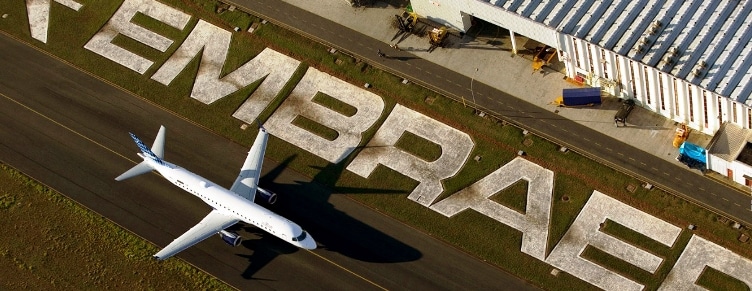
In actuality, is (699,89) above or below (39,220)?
above

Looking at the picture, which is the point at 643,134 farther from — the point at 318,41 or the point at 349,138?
the point at 318,41

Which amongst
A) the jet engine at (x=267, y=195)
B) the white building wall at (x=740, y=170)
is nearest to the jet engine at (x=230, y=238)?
the jet engine at (x=267, y=195)

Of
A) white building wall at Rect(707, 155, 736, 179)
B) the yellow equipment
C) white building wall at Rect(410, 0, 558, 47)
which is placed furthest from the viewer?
white building wall at Rect(410, 0, 558, 47)

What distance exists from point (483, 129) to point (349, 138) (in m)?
18.5

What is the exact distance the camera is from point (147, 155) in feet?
400

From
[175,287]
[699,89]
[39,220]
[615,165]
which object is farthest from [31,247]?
[699,89]

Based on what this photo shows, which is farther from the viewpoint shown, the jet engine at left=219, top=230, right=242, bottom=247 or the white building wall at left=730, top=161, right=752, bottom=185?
the jet engine at left=219, top=230, right=242, bottom=247

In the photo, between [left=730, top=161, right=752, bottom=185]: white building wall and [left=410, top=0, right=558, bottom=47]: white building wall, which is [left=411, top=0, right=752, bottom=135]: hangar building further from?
[left=730, top=161, right=752, bottom=185]: white building wall

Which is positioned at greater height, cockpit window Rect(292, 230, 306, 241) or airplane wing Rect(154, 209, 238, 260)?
Answer: cockpit window Rect(292, 230, 306, 241)

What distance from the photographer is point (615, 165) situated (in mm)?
116750

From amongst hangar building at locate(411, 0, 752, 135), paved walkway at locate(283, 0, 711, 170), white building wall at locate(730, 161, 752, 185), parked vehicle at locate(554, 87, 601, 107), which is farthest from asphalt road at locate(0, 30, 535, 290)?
hangar building at locate(411, 0, 752, 135)

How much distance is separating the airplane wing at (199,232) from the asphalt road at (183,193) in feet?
11.3

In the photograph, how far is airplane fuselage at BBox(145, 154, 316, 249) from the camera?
112 metres

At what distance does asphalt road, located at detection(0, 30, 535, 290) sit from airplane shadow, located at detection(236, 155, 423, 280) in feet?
0.45
